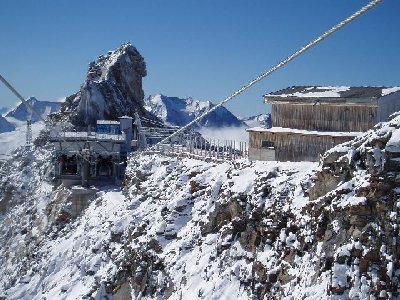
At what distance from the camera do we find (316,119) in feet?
86.5

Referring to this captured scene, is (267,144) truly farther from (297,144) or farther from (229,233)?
(229,233)

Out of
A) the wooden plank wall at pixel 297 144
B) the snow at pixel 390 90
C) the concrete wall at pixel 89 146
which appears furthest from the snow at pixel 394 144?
the concrete wall at pixel 89 146

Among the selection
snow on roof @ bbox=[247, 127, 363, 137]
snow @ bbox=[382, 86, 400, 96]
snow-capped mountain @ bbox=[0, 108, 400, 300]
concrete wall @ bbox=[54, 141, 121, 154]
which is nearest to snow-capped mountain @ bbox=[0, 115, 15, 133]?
concrete wall @ bbox=[54, 141, 121, 154]

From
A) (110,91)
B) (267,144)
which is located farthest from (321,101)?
(110,91)

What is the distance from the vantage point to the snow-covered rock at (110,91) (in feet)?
216

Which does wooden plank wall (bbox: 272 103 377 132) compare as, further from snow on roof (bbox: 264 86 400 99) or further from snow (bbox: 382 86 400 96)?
snow (bbox: 382 86 400 96)

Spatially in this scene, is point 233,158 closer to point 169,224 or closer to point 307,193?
point 169,224

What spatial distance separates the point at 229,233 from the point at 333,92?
1110cm

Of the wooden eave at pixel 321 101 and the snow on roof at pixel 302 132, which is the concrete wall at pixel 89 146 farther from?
the wooden eave at pixel 321 101

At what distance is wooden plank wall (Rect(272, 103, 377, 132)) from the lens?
24781mm

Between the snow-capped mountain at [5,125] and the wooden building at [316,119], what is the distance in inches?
6842

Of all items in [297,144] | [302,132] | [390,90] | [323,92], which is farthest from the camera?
[323,92]

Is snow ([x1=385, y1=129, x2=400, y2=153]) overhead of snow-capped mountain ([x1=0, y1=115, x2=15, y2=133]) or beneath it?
beneath

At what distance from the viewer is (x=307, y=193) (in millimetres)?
19703
